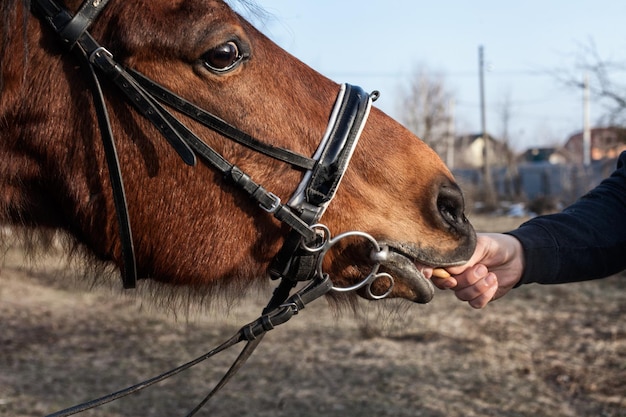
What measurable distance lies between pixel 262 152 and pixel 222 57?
1.02ft

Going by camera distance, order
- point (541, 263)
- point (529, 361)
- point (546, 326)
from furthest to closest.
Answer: point (546, 326), point (529, 361), point (541, 263)

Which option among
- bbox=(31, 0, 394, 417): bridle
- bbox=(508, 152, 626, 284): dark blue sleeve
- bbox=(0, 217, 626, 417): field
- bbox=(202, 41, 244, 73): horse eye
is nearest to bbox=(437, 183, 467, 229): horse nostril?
bbox=(31, 0, 394, 417): bridle

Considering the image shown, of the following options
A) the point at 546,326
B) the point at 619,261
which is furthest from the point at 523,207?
the point at 619,261

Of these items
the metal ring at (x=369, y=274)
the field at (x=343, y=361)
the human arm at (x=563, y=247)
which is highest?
the human arm at (x=563, y=247)

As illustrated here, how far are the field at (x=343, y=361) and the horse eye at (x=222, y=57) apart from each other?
2.32 m

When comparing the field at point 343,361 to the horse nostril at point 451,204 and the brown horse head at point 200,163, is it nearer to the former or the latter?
the brown horse head at point 200,163

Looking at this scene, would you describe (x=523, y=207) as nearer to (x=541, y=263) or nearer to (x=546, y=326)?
(x=546, y=326)

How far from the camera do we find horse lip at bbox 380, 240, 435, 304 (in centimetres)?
212

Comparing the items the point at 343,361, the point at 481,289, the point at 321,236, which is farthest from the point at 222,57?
the point at 343,361

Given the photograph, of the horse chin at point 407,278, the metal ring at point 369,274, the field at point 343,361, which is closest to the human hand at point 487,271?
the horse chin at point 407,278

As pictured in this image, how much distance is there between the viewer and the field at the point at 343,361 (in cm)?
537

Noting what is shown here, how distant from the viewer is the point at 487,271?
2.48m

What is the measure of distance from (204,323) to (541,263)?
6033 mm

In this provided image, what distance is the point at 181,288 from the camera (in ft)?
7.49
